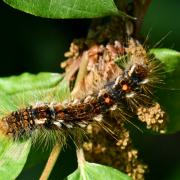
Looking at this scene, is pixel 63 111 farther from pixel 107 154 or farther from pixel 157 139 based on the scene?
pixel 157 139

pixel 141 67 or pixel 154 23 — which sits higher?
pixel 141 67

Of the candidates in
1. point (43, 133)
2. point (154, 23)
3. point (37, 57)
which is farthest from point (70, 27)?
point (43, 133)

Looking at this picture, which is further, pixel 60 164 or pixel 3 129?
pixel 60 164

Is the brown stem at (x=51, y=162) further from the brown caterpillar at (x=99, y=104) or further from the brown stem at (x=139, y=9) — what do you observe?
the brown stem at (x=139, y=9)

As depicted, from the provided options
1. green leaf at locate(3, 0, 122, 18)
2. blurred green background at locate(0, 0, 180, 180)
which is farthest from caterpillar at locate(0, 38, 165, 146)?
blurred green background at locate(0, 0, 180, 180)


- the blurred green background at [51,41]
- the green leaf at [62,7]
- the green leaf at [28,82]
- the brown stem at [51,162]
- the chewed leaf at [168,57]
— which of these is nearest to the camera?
the green leaf at [62,7]

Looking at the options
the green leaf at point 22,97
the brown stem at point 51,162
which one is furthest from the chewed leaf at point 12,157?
the brown stem at point 51,162

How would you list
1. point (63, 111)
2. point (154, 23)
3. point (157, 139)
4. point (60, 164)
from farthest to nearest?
1. point (157, 139)
2. point (154, 23)
3. point (60, 164)
4. point (63, 111)

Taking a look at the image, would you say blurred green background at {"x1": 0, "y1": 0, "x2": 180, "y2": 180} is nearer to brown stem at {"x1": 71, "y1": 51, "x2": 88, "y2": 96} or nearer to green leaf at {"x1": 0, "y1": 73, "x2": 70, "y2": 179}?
green leaf at {"x1": 0, "y1": 73, "x2": 70, "y2": 179}
